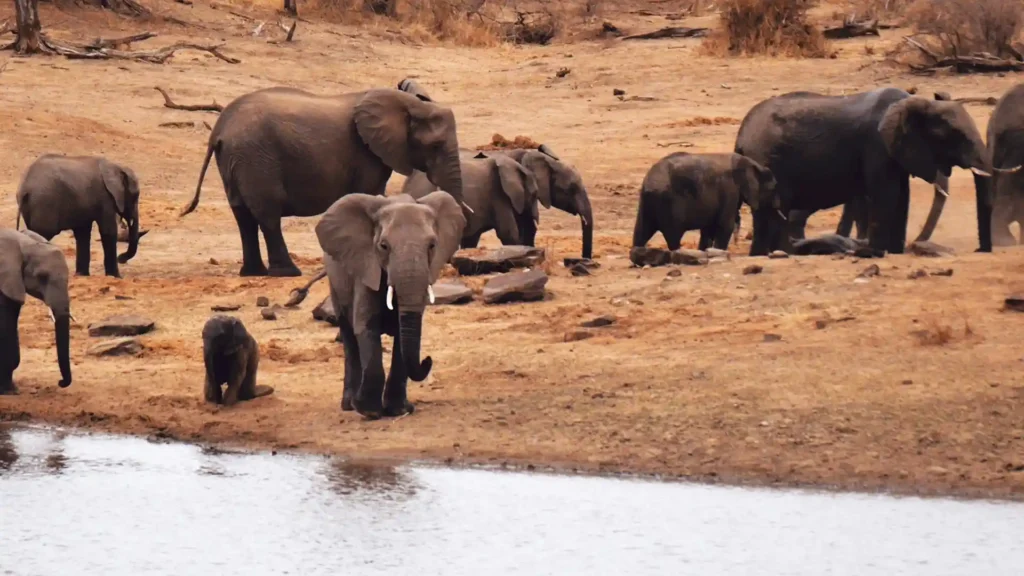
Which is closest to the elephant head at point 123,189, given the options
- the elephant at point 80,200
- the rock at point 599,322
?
the elephant at point 80,200

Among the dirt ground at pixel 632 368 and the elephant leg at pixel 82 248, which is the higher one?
the dirt ground at pixel 632 368

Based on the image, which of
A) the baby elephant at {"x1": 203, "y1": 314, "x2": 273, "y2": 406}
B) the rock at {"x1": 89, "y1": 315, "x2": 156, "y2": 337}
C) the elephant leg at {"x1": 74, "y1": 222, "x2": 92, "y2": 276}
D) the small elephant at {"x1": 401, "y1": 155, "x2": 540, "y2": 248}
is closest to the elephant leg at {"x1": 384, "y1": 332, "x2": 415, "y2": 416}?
the baby elephant at {"x1": 203, "y1": 314, "x2": 273, "y2": 406}

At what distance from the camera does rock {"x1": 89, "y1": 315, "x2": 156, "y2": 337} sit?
43.9 ft

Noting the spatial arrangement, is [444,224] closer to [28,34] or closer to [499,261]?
[499,261]

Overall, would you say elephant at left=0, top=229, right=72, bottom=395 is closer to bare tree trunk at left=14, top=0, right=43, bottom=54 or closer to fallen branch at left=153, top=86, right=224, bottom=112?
fallen branch at left=153, top=86, right=224, bottom=112

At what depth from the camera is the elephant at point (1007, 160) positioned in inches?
643

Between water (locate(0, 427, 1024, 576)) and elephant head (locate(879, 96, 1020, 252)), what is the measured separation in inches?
259

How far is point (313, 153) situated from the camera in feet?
52.0

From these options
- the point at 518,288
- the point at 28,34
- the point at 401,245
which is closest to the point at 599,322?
the point at 518,288

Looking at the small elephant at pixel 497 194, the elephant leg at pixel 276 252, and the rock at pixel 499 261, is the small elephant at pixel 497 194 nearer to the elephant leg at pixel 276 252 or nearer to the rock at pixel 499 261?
the elephant leg at pixel 276 252

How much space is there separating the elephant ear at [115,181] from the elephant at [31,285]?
4589 millimetres

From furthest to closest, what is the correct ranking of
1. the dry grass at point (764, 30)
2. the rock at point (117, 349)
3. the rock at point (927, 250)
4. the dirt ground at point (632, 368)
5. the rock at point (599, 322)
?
the dry grass at point (764, 30) < the rock at point (927, 250) < the rock at point (117, 349) < the rock at point (599, 322) < the dirt ground at point (632, 368)

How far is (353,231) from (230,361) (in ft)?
4.33

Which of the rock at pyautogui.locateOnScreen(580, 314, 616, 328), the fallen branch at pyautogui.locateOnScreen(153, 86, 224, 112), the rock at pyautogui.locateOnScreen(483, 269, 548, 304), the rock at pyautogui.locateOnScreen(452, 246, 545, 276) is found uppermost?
the rock at pyautogui.locateOnScreen(580, 314, 616, 328)
